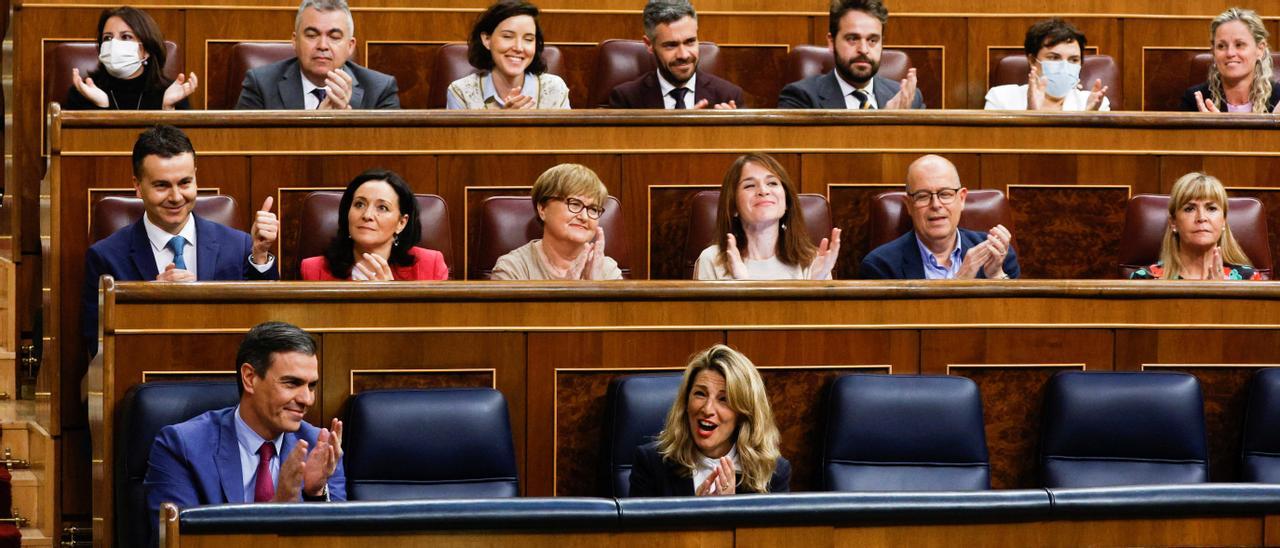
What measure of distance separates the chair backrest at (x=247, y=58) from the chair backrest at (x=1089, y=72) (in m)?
0.98

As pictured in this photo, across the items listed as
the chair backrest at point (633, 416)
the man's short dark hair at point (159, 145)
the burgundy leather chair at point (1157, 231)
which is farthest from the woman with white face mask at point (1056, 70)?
the man's short dark hair at point (159, 145)

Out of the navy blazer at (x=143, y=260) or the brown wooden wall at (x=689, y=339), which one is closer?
the brown wooden wall at (x=689, y=339)

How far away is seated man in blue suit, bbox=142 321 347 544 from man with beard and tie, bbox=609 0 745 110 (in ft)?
3.01

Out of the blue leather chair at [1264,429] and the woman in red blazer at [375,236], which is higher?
the woman in red blazer at [375,236]

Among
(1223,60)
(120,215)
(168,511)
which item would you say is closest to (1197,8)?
(1223,60)

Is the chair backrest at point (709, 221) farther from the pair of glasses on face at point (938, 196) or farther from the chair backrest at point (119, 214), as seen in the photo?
the chair backrest at point (119, 214)

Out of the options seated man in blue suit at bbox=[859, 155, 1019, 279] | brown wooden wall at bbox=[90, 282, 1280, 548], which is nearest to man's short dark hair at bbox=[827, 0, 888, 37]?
seated man in blue suit at bbox=[859, 155, 1019, 279]

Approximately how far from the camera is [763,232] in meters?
1.87

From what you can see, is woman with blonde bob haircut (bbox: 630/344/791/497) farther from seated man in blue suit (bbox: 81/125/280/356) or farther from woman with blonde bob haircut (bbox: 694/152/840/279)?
seated man in blue suit (bbox: 81/125/280/356)

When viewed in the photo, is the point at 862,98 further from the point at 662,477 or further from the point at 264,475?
the point at 264,475

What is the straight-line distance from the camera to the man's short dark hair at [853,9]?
229 centimetres

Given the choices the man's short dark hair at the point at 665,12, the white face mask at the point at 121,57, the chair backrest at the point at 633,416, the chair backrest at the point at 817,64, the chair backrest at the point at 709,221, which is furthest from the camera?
the chair backrest at the point at 817,64

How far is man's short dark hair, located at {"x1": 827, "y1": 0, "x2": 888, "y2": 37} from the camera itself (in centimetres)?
229

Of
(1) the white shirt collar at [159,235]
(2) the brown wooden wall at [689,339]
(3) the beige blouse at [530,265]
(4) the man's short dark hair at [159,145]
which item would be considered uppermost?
(4) the man's short dark hair at [159,145]
